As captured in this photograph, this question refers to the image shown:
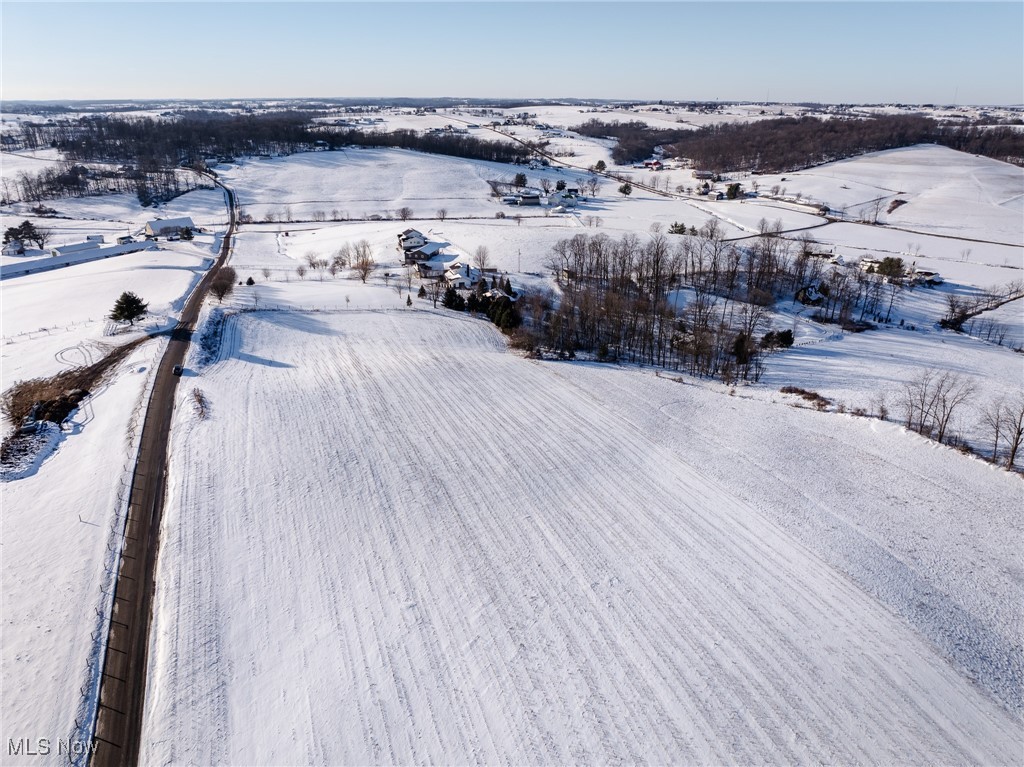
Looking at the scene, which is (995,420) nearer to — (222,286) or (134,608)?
(134,608)

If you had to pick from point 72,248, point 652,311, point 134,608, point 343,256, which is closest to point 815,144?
point 652,311

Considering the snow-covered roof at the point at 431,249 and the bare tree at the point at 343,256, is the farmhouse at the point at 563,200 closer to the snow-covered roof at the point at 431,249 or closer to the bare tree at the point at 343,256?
the snow-covered roof at the point at 431,249

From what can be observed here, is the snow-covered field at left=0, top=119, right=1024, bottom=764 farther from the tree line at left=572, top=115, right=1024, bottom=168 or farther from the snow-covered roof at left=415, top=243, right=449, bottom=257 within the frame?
the tree line at left=572, top=115, right=1024, bottom=168

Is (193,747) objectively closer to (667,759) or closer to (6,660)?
(6,660)

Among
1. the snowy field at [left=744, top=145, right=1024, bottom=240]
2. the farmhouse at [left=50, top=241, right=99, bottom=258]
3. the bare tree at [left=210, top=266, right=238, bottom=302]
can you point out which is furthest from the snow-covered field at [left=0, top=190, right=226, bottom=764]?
the snowy field at [left=744, top=145, right=1024, bottom=240]

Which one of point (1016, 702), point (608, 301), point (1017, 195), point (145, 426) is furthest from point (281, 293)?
point (1017, 195)

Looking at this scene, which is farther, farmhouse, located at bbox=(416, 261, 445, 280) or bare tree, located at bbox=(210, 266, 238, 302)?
farmhouse, located at bbox=(416, 261, 445, 280)

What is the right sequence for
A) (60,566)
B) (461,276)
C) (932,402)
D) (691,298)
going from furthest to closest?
(461,276)
(691,298)
(932,402)
(60,566)

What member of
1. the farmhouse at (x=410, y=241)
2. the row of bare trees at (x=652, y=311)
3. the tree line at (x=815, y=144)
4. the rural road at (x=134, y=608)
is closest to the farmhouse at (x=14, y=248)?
the farmhouse at (x=410, y=241)
